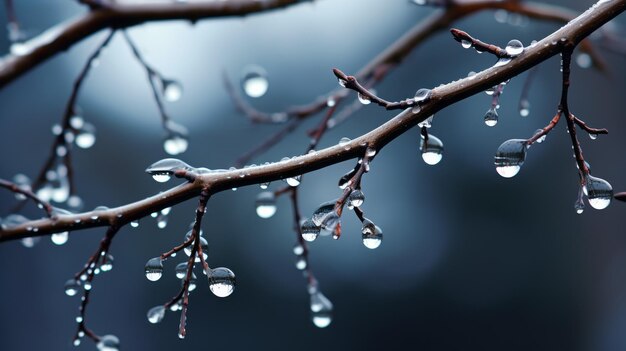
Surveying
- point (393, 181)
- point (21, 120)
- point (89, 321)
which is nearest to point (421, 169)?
point (393, 181)

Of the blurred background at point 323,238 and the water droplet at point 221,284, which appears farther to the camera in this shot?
the blurred background at point 323,238

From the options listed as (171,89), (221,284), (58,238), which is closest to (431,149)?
(221,284)

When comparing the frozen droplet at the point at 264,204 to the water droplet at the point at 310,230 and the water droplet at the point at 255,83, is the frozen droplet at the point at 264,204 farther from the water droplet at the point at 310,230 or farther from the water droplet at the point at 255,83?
the water droplet at the point at 255,83

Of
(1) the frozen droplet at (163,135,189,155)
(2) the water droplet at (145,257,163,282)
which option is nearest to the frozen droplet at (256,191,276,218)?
(2) the water droplet at (145,257,163,282)

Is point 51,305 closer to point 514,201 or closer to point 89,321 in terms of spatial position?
point 89,321

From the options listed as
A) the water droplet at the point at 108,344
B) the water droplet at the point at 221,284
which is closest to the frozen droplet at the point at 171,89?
the water droplet at the point at 108,344

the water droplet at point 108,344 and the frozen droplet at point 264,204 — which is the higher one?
the frozen droplet at point 264,204
